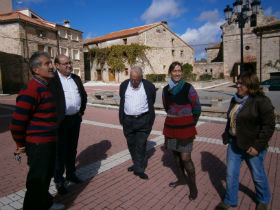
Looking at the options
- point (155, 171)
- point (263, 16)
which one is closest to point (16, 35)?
point (155, 171)

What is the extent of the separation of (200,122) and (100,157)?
4.31 metres

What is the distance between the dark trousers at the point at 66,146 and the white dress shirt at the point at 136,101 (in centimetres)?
84

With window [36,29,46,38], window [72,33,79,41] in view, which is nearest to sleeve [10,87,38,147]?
window [36,29,46,38]

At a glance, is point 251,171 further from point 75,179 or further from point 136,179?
point 75,179

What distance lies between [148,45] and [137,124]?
2958 centimetres

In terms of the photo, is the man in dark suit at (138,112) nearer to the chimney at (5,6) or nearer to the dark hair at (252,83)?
the dark hair at (252,83)

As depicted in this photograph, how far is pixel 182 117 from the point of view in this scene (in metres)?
2.79

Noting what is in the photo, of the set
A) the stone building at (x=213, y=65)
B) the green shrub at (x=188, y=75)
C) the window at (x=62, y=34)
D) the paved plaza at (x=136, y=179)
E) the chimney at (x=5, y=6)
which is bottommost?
the paved plaza at (x=136, y=179)

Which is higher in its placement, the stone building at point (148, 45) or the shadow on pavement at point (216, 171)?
the stone building at point (148, 45)

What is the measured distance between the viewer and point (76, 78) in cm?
345

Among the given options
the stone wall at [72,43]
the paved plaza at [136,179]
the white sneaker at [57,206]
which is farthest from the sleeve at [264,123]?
the stone wall at [72,43]

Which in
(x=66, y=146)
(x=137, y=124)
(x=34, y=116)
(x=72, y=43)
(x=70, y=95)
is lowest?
(x=66, y=146)

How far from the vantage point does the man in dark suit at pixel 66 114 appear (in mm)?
2989

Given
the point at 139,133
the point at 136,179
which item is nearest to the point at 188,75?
the point at 139,133
